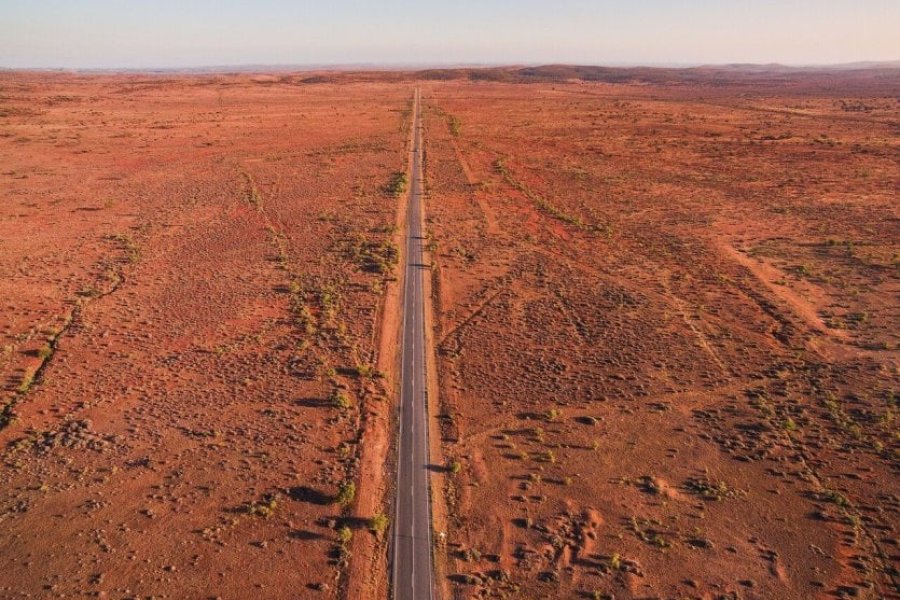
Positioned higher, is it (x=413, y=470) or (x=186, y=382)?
(x=186, y=382)

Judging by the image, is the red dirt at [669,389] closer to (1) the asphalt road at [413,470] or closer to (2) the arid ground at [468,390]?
(2) the arid ground at [468,390]

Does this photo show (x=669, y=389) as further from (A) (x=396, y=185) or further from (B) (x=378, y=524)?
(A) (x=396, y=185)

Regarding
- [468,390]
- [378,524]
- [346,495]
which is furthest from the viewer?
[468,390]

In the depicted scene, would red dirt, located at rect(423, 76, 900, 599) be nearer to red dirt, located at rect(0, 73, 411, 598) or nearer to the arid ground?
the arid ground

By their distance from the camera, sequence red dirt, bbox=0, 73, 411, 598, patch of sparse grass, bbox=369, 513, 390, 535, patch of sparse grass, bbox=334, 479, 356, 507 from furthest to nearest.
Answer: patch of sparse grass, bbox=334, 479, 356, 507, patch of sparse grass, bbox=369, 513, 390, 535, red dirt, bbox=0, 73, 411, 598

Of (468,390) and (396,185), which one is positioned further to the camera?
(396,185)

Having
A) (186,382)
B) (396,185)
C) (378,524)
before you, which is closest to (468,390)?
(378,524)

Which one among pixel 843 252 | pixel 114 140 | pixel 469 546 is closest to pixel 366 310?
pixel 469 546

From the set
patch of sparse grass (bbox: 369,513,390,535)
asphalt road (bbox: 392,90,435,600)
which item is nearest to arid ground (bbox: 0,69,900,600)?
patch of sparse grass (bbox: 369,513,390,535)
